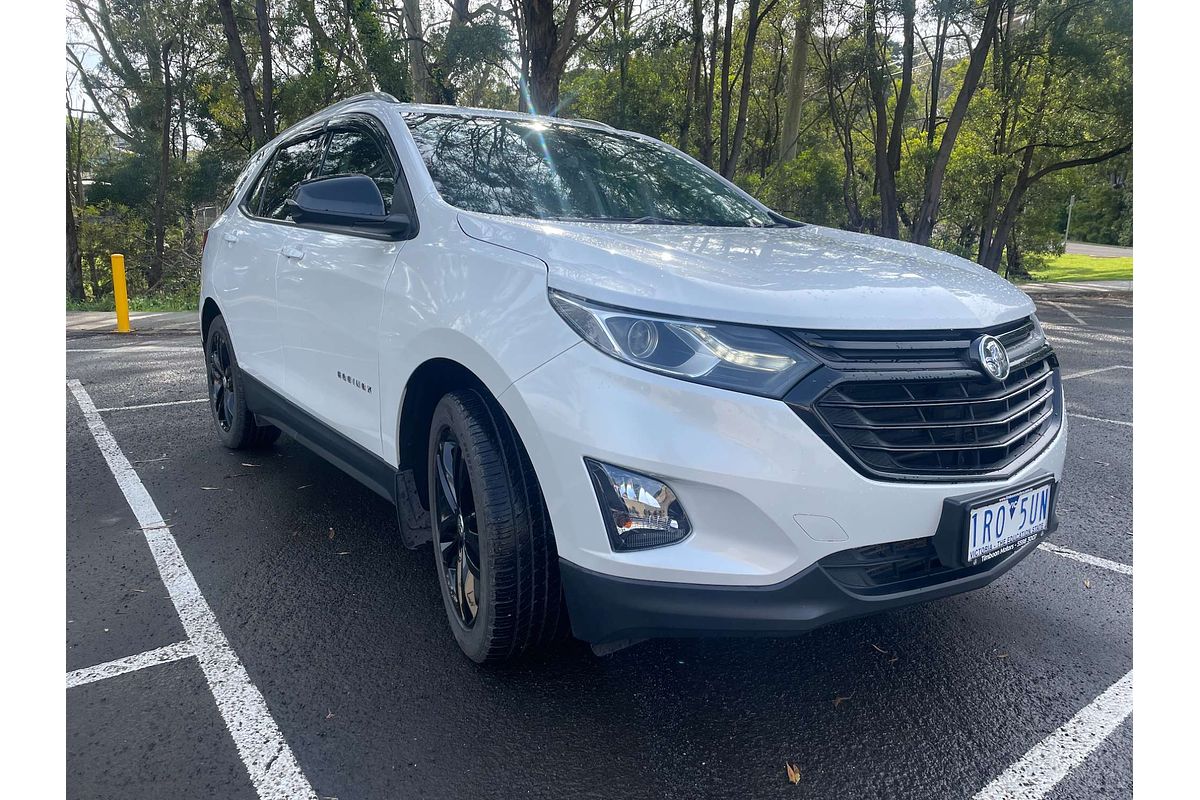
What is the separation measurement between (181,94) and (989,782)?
30170mm

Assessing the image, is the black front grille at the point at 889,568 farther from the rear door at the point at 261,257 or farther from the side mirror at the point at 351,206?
the rear door at the point at 261,257

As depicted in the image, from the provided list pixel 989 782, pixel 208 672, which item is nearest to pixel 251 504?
pixel 208 672

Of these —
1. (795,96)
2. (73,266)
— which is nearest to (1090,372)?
(795,96)

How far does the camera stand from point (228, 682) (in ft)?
→ 8.49

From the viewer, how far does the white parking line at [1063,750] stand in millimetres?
2133

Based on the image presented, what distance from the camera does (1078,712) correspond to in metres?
2.48

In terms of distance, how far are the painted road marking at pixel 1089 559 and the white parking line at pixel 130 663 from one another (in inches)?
133

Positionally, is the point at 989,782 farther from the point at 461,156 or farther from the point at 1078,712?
the point at 461,156

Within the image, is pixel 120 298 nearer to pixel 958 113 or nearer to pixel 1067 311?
pixel 958 113

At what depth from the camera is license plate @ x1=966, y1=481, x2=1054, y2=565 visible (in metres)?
2.17

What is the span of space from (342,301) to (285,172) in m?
1.47

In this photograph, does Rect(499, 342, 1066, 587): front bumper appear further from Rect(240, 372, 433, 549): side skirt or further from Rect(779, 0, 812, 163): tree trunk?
Rect(779, 0, 812, 163): tree trunk

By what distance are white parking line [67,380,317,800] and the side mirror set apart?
1.49 meters

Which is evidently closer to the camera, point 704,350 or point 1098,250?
point 704,350
